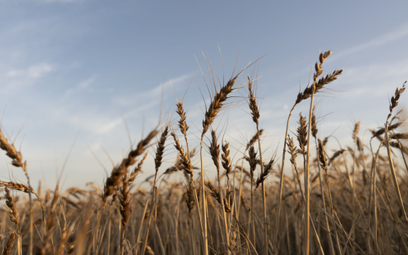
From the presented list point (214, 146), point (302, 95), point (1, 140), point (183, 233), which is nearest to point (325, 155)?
point (302, 95)

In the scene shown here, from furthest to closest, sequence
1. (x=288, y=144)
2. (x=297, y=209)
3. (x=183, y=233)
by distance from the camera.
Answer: (x=297, y=209) → (x=183, y=233) → (x=288, y=144)

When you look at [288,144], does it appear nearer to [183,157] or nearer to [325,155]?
[325,155]

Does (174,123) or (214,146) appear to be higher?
(174,123)

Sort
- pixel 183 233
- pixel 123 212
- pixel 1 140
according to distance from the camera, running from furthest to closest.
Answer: pixel 183 233
pixel 123 212
pixel 1 140

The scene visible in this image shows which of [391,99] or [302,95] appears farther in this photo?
[391,99]

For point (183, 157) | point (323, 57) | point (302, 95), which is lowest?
point (183, 157)

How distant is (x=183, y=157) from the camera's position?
1867 millimetres

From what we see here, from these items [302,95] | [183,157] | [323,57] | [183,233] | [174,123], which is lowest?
[183,233]

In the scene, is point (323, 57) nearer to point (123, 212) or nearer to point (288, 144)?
point (288, 144)

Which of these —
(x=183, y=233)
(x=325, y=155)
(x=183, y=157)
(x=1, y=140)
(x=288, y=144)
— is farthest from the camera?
(x=183, y=233)

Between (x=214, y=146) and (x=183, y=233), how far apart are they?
2436 millimetres

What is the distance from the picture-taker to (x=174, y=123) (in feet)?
6.51

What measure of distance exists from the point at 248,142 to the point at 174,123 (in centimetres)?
95

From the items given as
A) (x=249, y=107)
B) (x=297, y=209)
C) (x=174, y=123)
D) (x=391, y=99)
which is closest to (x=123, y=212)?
(x=174, y=123)
